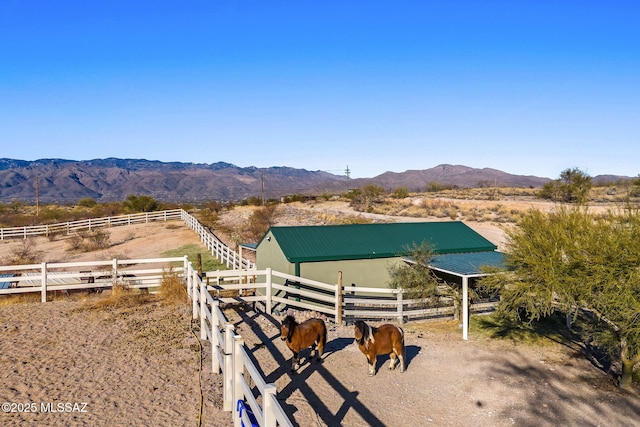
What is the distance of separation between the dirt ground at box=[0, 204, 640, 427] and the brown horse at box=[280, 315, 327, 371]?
368 millimetres

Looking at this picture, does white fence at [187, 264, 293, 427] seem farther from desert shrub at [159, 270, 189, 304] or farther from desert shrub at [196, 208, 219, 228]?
desert shrub at [196, 208, 219, 228]

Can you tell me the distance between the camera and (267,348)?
1090cm

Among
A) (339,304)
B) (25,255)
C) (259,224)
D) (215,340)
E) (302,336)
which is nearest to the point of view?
(215,340)

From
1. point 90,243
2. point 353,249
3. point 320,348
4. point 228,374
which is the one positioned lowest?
point 90,243

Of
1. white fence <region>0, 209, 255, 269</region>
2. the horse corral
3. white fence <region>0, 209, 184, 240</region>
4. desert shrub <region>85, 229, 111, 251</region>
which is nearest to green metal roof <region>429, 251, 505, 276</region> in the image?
the horse corral

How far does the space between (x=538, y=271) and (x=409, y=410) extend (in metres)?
4.56

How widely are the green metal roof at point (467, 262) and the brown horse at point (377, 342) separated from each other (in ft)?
13.1

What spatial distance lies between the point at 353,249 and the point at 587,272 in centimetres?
768

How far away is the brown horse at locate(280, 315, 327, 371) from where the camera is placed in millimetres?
9328

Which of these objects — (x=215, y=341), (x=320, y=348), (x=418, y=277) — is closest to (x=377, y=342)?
(x=320, y=348)

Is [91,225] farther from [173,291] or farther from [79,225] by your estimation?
[173,291]

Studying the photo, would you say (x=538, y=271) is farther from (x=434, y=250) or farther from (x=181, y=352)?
(x=181, y=352)

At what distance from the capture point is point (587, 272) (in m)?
9.92

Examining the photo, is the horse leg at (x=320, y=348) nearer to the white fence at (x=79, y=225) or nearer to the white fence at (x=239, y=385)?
the white fence at (x=239, y=385)
